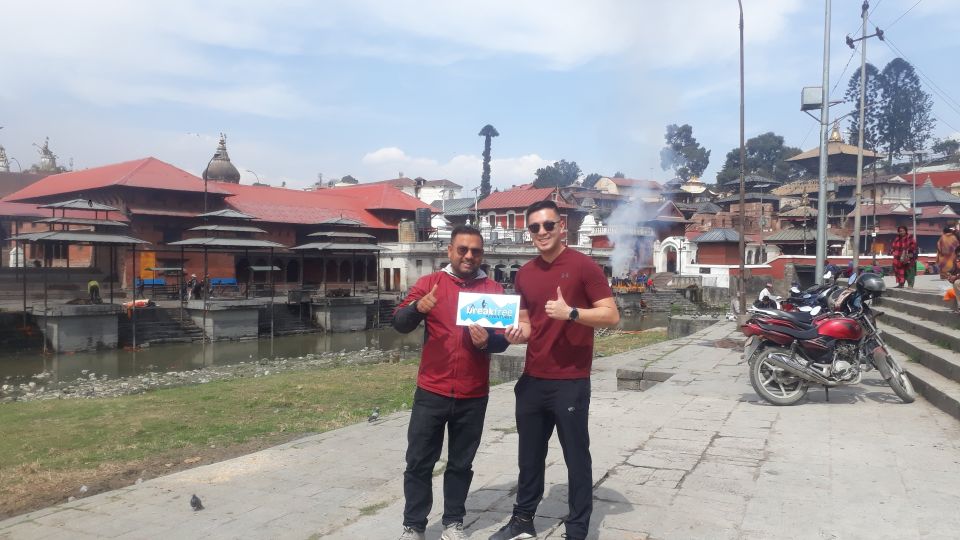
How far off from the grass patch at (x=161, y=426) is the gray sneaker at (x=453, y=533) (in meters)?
3.90

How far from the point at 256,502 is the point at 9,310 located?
22.6 metres

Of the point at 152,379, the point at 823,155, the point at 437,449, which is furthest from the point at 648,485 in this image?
the point at 152,379

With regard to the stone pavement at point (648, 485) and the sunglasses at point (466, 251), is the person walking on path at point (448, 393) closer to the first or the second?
the sunglasses at point (466, 251)

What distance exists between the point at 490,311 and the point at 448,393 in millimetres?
495

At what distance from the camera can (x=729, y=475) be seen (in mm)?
4645

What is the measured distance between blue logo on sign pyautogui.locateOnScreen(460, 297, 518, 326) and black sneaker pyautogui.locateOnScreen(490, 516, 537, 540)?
1054 mm

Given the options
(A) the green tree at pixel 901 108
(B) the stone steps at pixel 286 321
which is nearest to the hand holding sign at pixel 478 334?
(B) the stone steps at pixel 286 321

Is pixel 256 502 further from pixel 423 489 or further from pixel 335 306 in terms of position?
pixel 335 306

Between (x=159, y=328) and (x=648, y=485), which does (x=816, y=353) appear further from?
(x=159, y=328)

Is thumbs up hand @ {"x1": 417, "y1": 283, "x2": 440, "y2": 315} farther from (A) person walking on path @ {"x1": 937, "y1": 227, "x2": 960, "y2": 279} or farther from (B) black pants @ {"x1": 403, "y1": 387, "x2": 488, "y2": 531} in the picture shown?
(A) person walking on path @ {"x1": 937, "y1": 227, "x2": 960, "y2": 279}

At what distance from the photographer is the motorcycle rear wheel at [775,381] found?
283 inches

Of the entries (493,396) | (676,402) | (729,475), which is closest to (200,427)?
(493,396)

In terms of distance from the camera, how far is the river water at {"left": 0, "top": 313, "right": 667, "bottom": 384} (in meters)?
18.5

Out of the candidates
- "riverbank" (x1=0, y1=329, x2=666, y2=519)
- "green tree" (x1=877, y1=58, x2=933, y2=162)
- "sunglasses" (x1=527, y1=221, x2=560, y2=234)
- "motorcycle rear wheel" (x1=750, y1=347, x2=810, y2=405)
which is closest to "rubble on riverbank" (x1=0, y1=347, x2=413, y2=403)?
"riverbank" (x1=0, y1=329, x2=666, y2=519)
